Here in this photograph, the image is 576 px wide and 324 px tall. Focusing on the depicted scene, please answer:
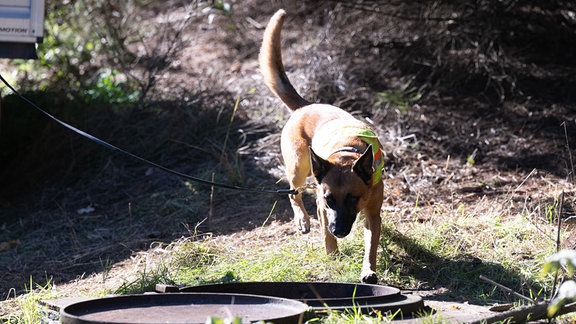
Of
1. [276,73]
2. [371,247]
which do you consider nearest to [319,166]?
[371,247]

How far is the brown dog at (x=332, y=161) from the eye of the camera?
15.5ft

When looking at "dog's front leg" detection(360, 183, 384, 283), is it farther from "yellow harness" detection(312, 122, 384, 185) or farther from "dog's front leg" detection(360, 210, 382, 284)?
"yellow harness" detection(312, 122, 384, 185)

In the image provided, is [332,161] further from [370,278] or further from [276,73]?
[276,73]

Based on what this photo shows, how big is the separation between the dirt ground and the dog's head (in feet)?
4.31

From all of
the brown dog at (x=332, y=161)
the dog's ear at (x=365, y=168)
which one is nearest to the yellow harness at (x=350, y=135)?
the brown dog at (x=332, y=161)

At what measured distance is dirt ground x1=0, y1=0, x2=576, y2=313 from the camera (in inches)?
249

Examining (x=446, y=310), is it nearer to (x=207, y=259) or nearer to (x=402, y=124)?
(x=207, y=259)

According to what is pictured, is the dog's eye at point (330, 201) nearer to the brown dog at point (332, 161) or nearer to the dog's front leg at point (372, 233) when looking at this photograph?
the brown dog at point (332, 161)

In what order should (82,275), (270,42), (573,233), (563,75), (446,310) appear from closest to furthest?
(446,310)
(573,233)
(82,275)
(270,42)
(563,75)

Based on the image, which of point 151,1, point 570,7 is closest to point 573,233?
point 570,7

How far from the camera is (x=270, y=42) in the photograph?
614 centimetres

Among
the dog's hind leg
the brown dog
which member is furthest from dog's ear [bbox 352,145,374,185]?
the dog's hind leg

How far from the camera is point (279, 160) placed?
7.36 metres

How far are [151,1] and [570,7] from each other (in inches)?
248
